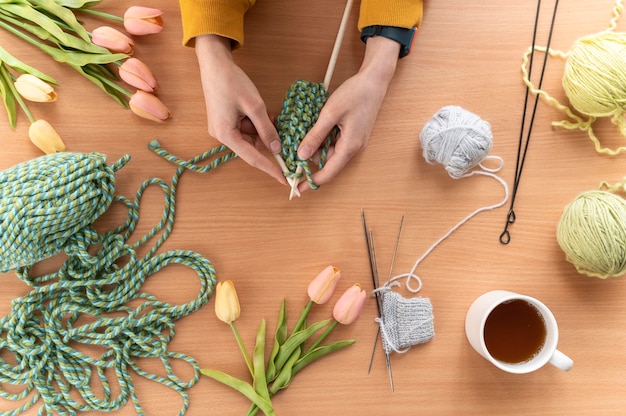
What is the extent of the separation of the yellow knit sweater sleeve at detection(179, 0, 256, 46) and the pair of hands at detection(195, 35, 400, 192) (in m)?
0.01

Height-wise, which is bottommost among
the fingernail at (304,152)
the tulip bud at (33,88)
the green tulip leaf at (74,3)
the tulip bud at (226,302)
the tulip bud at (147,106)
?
the tulip bud at (226,302)

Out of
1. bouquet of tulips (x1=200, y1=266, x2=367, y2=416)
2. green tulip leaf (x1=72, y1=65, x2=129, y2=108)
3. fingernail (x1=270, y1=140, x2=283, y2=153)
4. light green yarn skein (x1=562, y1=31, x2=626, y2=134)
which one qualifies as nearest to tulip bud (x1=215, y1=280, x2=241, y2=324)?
bouquet of tulips (x1=200, y1=266, x2=367, y2=416)

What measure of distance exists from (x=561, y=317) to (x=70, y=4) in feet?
3.05

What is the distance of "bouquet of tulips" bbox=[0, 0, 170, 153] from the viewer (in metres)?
0.70

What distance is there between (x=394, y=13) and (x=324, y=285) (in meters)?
0.41

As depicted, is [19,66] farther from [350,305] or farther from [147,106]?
[350,305]

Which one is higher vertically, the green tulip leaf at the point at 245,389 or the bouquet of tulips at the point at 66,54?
the bouquet of tulips at the point at 66,54

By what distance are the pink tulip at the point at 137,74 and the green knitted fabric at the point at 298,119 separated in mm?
218

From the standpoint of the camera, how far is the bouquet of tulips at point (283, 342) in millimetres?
706

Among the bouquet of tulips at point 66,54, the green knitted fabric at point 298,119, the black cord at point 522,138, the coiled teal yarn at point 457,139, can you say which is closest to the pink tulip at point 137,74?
the bouquet of tulips at point 66,54

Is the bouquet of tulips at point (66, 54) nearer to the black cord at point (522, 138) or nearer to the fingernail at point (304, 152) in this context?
the fingernail at point (304, 152)

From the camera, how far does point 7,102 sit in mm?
708

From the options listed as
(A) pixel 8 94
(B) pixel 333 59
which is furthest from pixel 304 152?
(A) pixel 8 94

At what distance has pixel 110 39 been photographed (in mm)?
713
